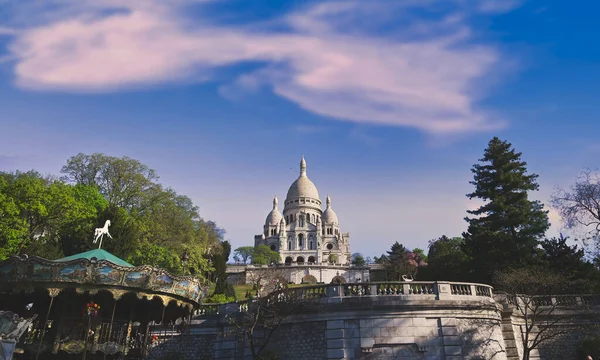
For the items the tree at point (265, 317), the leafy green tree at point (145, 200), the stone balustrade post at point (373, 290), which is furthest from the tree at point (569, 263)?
the leafy green tree at point (145, 200)

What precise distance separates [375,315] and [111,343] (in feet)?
36.5

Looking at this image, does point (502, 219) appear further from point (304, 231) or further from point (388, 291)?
point (304, 231)

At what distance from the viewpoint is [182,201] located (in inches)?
1779

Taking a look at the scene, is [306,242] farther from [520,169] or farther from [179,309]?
[179,309]

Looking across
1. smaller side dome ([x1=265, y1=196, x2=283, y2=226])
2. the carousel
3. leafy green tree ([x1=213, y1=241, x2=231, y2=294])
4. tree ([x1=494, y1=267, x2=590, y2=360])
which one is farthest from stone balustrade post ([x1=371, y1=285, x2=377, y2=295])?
smaller side dome ([x1=265, y1=196, x2=283, y2=226])

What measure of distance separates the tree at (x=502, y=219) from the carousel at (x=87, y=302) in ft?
77.4

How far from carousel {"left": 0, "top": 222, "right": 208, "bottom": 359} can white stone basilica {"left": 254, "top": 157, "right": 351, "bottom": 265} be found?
8683 cm

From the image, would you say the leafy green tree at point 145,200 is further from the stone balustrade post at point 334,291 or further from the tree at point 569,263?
the tree at point 569,263

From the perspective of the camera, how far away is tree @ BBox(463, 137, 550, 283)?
33312mm

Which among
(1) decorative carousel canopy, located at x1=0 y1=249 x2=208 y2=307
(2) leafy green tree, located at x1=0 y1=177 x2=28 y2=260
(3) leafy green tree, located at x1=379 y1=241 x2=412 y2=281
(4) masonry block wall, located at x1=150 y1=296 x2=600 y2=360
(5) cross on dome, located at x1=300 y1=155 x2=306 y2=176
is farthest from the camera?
(5) cross on dome, located at x1=300 y1=155 x2=306 y2=176

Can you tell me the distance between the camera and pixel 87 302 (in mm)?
19438

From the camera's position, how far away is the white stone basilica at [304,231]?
11025 centimetres

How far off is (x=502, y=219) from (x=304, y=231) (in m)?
80.8

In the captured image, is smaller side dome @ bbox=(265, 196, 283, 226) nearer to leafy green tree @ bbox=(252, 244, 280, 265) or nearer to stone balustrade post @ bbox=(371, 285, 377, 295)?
leafy green tree @ bbox=(252, 244, 280, 265)
